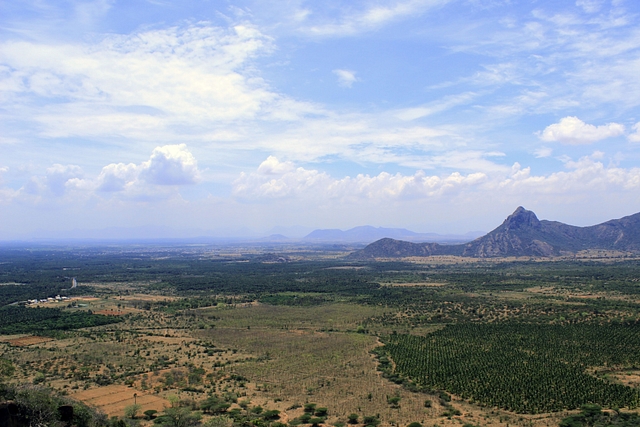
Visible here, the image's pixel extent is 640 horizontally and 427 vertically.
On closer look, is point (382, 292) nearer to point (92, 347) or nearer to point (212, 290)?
point (212, 290)

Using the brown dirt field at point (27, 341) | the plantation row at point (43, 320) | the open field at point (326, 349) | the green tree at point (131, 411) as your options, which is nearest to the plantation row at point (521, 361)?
the open field at point (326, 349)

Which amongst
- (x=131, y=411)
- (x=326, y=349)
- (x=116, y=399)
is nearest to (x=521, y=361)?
(x=326, y=349)

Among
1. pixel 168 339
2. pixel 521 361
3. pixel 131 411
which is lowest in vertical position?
pixel 168 339

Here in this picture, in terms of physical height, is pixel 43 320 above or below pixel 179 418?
below

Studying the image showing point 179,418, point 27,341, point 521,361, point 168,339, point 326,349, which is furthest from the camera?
point 168,339

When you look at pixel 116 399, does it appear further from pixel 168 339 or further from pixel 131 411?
pixel 168 339

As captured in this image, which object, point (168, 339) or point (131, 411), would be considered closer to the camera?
point (131, 411)

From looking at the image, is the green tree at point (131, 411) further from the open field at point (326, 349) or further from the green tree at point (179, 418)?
the green tree at point (179, 418)

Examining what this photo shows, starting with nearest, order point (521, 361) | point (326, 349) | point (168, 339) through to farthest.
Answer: point (521, 361), point (326, 349), point (168, 339)
